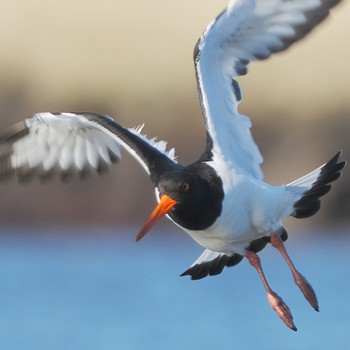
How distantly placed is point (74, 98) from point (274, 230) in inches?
403

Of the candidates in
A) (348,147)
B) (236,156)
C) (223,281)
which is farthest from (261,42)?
(223,281)

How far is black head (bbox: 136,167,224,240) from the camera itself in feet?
30.5

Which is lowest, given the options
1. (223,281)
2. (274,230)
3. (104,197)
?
(223,281)

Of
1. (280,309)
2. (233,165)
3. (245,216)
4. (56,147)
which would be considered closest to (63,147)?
(56,147)

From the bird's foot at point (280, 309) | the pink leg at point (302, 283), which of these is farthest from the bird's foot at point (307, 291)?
the bird's foot at point (280, 309)

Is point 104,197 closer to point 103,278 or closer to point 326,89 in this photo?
point 103,278

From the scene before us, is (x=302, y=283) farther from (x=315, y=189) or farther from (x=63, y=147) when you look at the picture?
(x=63, y=147)

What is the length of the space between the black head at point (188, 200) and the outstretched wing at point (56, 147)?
671mm

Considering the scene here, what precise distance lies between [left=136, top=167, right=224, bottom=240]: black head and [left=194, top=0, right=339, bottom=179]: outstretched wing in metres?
0.26

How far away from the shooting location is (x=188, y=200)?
30.6 feet

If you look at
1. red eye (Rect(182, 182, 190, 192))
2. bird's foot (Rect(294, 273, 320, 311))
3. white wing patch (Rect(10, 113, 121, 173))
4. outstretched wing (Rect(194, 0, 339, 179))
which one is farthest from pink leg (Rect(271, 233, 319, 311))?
white wing patch (Rect(10, 113, 121, 173))

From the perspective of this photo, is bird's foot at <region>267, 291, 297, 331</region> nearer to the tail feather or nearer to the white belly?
the white belly

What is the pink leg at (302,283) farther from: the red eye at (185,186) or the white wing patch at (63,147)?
the white wing patch at (63,147)

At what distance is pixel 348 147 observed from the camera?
56.0 feet
